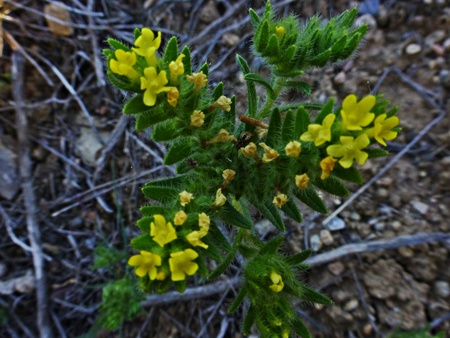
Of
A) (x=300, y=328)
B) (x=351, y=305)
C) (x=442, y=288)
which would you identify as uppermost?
(x=300, y=328)

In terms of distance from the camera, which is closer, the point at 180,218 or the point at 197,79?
the point at 180,218

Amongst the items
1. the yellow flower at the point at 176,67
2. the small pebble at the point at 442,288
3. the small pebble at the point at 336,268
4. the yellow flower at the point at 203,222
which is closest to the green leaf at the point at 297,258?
the yellow flower at the point at 203,222

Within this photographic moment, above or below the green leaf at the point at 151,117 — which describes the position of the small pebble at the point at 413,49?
below

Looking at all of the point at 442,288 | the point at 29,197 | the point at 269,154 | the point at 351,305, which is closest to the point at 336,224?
the point at 351,305

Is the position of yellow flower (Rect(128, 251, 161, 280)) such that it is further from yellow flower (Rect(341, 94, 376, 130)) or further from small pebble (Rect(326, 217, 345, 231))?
small pebble (Rect(326, 217, 345, 231))

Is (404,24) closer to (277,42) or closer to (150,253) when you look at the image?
(277,42)

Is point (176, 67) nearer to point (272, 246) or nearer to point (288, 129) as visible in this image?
point (288, 129)

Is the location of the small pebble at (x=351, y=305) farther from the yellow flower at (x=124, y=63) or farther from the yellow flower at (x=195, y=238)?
the yellow flower at (x=124, y=63)
